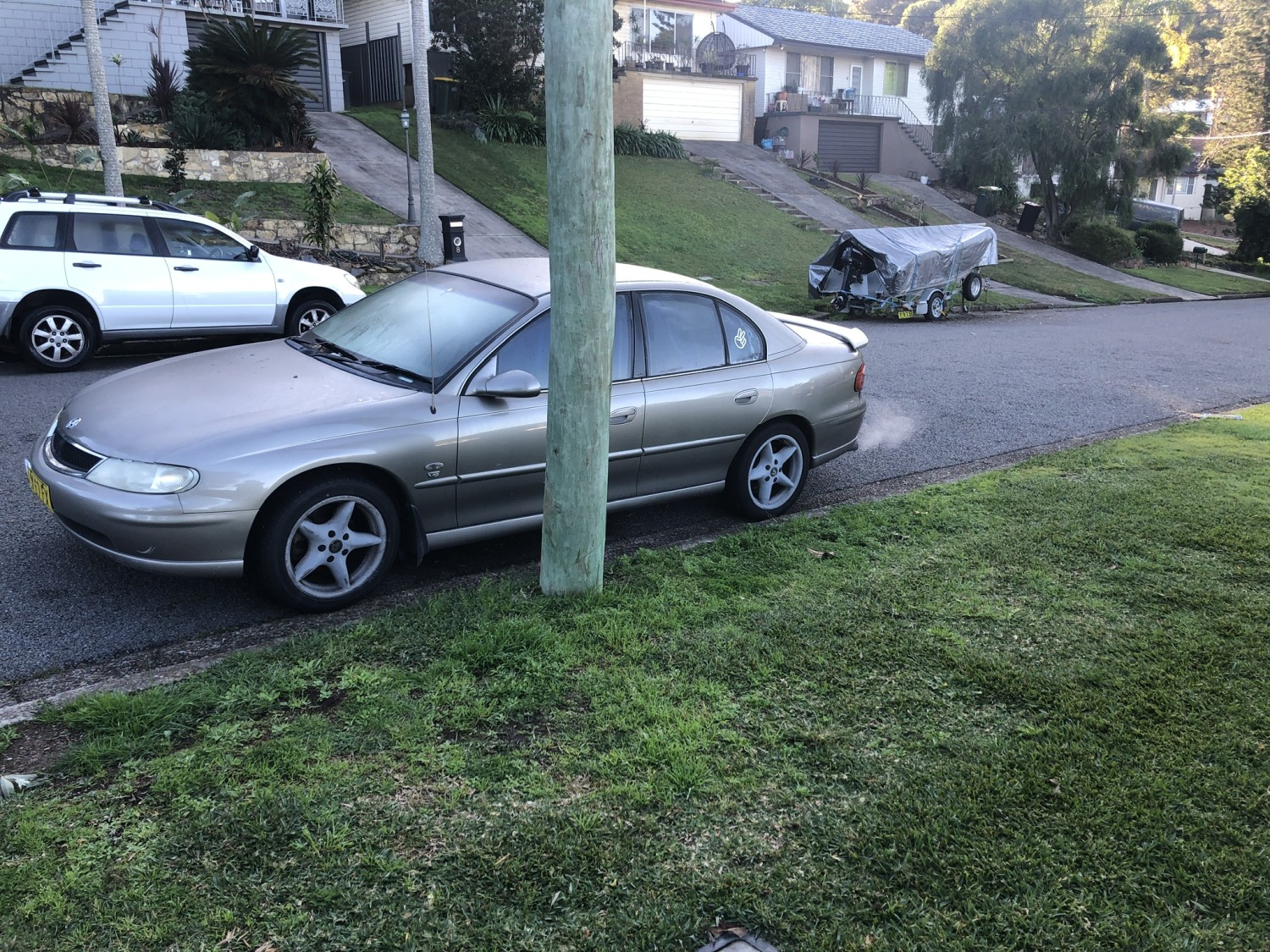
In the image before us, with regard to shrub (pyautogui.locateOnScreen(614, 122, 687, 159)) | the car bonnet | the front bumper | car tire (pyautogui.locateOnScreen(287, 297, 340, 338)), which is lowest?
the front bumper

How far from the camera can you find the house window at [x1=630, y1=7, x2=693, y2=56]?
3594 cm

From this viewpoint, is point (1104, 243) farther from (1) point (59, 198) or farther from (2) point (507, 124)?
(1) point (59, 198)

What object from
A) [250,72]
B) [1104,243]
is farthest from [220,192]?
[1104,243]

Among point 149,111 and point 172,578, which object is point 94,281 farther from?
point 149,111

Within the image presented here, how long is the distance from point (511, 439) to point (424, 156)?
39.0 ft

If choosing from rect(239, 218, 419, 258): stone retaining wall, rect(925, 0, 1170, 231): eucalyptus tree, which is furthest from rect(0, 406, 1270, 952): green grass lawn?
rect(925, 0, 1170, 231): eucalyptus tree

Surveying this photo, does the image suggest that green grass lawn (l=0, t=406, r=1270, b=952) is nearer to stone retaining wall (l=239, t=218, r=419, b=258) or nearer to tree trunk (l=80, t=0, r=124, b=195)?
tree trunk (l=80, t=0, r=124, b=195)

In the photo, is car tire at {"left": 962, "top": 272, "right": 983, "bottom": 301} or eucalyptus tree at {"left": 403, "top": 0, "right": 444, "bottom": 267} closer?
eucalyptus tree at {"left": 403, "top": 0, "right": 444, "bottom": 267}

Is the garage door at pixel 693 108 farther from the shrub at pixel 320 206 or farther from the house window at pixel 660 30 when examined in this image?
the shrub at pixel 320 206

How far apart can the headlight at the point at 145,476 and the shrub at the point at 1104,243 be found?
32999mm

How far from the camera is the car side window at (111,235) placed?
A: 31.8 feet

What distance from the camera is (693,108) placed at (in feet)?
115

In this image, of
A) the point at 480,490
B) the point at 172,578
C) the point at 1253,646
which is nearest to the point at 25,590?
the point at 172,578

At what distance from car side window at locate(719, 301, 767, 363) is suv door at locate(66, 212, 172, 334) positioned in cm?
659
